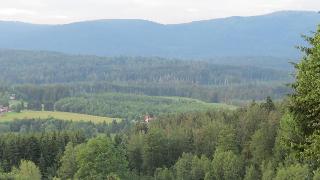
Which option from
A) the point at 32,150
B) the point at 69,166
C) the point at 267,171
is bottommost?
the point at 69,166

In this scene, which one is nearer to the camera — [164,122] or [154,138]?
[154,138]

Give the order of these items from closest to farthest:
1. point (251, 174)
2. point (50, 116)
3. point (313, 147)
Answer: point (313, 147) < point (251, 174) < point (50, 116)

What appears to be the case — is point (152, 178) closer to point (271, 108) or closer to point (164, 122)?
point (271, 108)

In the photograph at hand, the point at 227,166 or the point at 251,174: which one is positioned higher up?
the point at 227,166

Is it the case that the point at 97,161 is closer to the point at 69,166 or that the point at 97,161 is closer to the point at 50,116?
the point at 69,166

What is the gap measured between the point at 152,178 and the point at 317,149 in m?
59.0

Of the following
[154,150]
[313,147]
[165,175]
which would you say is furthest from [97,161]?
[313,147]

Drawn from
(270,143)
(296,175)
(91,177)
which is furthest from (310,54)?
(270,143)

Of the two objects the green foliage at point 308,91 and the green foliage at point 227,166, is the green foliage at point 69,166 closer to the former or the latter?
the green foliage at point 227,166

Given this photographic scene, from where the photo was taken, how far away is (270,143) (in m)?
77.3

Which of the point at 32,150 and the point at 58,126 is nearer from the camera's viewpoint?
the point at 32,150

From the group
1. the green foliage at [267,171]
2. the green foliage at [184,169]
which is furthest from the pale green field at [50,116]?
the green foliage at [267,171]

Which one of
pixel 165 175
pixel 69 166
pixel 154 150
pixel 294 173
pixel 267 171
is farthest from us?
pixel 154 150

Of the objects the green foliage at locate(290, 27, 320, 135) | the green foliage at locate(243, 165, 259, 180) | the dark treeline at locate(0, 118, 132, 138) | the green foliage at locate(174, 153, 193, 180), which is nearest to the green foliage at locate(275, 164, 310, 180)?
the green foliage at locate(243, 165, 259, 180)
